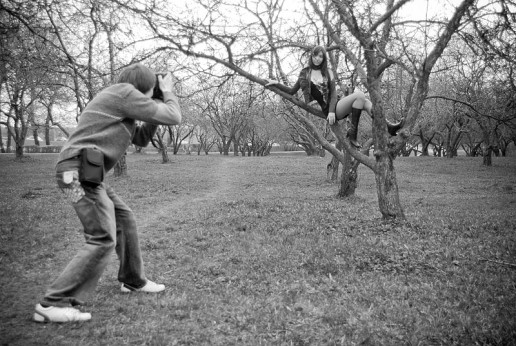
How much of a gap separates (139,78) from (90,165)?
108 cm

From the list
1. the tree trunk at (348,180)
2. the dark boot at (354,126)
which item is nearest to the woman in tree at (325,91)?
the dark boot at (354,126)

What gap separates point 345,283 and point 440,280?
137 cm

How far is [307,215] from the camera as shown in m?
9.26

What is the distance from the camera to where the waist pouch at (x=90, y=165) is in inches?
132

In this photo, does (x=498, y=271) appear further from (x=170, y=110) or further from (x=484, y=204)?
(x=484, y=204)

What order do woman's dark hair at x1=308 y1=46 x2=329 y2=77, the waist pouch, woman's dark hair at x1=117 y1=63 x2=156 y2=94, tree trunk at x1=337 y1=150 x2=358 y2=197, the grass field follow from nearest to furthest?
1. the waist pouch
2. the grass field
3. woman's dark hair at x1=117 y1=63 x2=156 y2=94
4. woman's dark hair at x1=308 y1=46 x2=329 y2=77
5. tree trunk at x1=337 y1=150 x2=358 y2=197

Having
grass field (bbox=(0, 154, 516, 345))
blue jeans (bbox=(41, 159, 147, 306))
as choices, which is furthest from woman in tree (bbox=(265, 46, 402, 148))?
blue jeans (bbox=(41, 159, 147, 306))

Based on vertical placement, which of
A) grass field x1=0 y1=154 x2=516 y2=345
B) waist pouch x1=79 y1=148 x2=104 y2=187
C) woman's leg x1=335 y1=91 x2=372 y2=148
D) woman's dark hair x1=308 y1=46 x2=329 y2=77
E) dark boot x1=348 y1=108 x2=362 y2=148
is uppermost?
woman's dark hair x1=308 y1=46 x2=329 y2=77

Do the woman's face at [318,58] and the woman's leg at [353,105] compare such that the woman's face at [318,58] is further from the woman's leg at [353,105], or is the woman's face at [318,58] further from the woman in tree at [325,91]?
the woman's leg at [353,105]

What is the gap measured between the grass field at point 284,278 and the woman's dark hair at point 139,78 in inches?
96.7

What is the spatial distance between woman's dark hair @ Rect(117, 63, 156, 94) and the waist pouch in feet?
2.84

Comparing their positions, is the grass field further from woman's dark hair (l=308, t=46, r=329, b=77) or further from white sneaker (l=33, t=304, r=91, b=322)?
woman's dark hair (l=308, t=46, r=329, b=77)

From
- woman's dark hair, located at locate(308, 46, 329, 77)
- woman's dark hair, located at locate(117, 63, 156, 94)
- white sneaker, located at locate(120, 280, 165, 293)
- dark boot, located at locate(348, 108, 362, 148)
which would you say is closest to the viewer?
woman's dark hair, located at locate(117, 63, 156, 94)

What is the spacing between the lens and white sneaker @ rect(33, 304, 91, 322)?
339 centimetres
